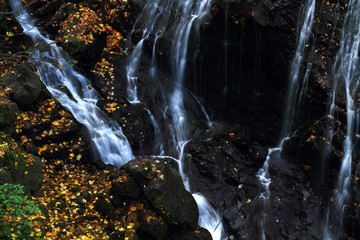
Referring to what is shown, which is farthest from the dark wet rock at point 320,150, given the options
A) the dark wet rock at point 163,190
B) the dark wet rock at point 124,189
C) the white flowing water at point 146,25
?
the white flowing water at point 146,25

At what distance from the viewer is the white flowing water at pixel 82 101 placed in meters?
7.73

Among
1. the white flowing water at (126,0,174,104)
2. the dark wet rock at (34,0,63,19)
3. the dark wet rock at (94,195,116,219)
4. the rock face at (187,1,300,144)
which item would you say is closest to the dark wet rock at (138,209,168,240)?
the dark wet rock at (94,195,116,219)

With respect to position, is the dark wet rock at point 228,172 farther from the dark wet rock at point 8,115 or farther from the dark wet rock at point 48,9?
the dark wet rock at point 48,9

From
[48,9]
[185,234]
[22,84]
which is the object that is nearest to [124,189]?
[185,234]

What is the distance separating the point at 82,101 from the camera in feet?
27.7

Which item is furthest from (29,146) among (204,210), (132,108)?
(204,210)

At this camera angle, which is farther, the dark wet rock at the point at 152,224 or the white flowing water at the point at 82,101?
the white flowing water at the point at 82,101

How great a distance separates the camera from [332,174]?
820 centimetres

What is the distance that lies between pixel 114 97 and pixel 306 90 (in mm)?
6033

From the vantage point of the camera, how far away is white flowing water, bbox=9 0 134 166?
25.4 feet

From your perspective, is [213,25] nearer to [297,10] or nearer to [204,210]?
[297,10]

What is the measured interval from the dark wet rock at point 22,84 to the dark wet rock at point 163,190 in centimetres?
286

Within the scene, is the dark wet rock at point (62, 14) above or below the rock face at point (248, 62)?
above

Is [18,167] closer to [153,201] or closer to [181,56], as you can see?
[153,201]
